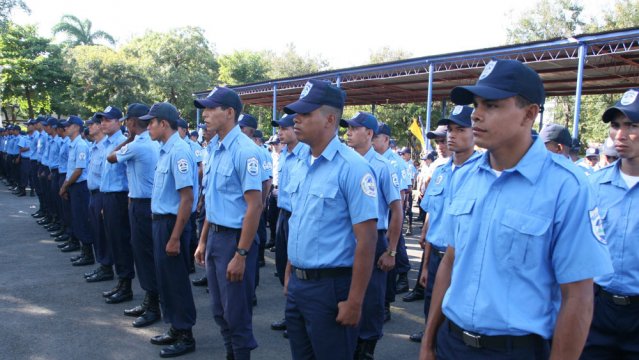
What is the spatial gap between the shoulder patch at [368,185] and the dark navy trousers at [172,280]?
2.28m

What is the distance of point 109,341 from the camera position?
14.2 feet

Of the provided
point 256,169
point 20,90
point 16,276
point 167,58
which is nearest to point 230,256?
point 256,169

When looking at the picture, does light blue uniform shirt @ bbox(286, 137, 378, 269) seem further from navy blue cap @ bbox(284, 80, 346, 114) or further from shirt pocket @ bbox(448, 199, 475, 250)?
shirt pocket @ bbox(448, 199, 475, 250)

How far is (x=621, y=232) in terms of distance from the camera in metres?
2.49

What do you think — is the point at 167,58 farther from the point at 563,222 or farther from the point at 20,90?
the point at 563,222

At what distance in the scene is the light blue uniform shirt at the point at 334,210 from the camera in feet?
8.32

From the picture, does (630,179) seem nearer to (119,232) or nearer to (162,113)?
(162,113)

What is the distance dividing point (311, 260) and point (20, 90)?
31767mm

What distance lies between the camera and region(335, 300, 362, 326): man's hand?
96.3 inches

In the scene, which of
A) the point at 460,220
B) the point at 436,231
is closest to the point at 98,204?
the point at 436,231

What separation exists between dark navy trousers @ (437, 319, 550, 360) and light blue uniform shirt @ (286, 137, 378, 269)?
78cm

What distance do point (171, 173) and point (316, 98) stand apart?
6.74 ft

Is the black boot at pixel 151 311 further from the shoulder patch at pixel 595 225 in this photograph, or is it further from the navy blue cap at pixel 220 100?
the shoulder patch at pixel 595 225

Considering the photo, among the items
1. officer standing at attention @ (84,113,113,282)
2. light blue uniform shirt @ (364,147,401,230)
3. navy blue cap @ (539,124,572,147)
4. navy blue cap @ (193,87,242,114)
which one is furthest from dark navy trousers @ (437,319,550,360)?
officer standing at attention @ (84,113,113,282)
